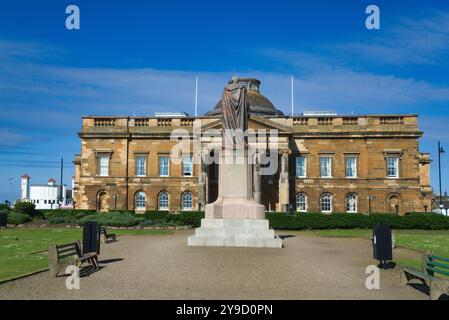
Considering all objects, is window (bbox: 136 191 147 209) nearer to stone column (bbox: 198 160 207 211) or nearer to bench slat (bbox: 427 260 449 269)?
stone column (bbox: 198 160 207 211)

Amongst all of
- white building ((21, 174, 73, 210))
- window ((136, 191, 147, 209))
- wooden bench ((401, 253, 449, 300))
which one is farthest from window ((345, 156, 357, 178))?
white building ((21, 174, 73, 210))

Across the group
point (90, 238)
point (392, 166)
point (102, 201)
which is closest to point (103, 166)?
point (102, 201)

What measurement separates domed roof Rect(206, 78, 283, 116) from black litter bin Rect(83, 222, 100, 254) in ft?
135

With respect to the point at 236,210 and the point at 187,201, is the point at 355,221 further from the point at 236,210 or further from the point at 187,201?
the point at 187,201

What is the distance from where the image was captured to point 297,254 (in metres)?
16.1

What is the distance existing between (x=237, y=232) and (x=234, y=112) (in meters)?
5.07

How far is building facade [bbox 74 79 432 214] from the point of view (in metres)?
45.7

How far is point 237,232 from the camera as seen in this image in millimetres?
18062

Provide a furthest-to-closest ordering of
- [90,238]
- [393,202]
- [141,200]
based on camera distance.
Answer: [141,200]
[393,202]
[90,238]

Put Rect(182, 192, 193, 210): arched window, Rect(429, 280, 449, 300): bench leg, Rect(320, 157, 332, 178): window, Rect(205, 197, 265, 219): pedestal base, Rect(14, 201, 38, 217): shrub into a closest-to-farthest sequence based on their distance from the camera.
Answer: Rect(429, 280, 449, 300): bench leg → Rect(205, 197, 265, 219): pedestal base → Rect(14, 201, 38, 217): shrub → Rect(320, 157, 332, 178): window → Rect(182, 192, 193, 210): arched window

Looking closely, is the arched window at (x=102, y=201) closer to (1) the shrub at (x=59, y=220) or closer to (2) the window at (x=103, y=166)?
(2) the window at (x=103, y=166)
